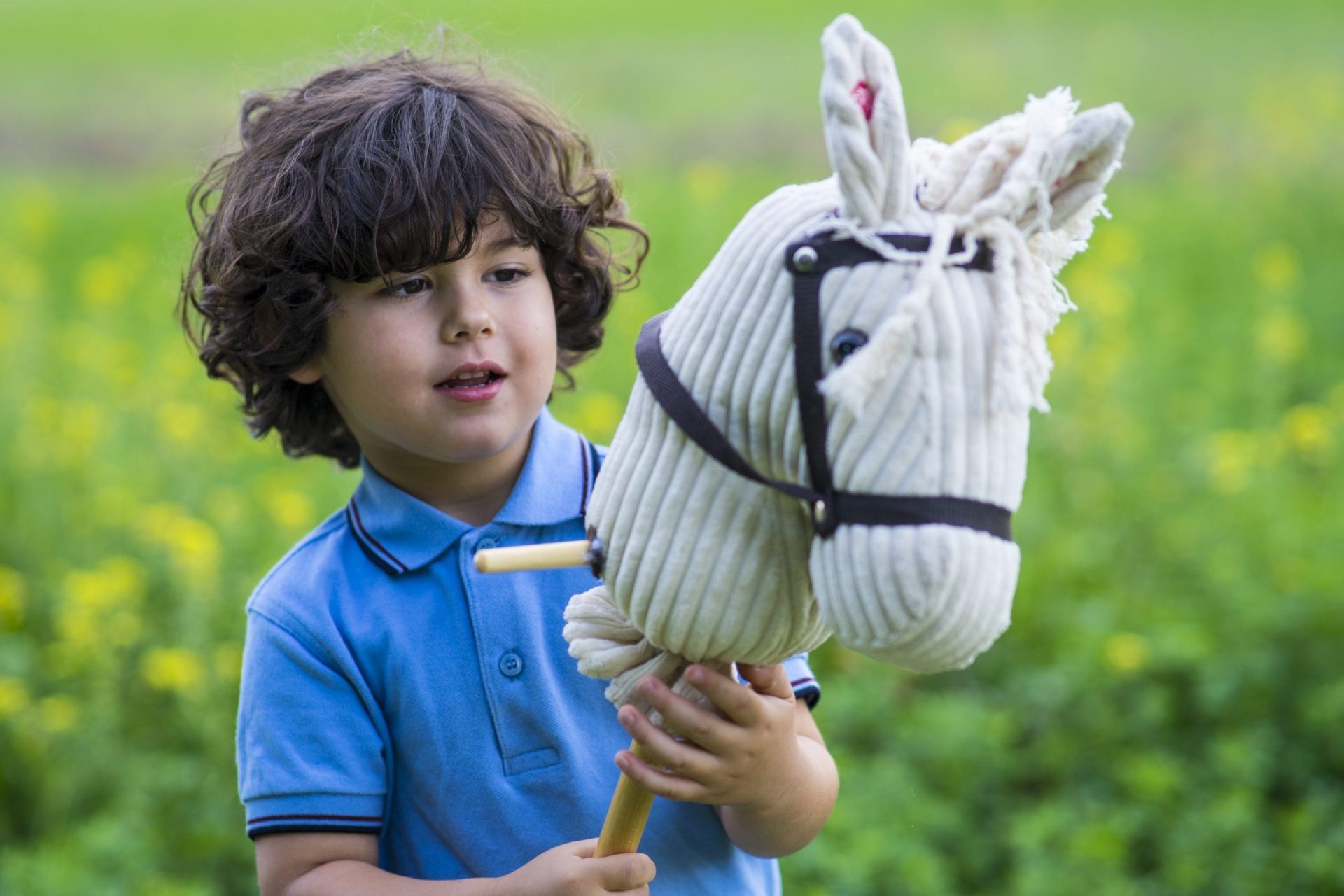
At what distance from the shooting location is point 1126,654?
265 cm

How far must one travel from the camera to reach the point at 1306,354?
14.7 ft

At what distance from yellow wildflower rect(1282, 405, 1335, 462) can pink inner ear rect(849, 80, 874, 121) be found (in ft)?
9.23

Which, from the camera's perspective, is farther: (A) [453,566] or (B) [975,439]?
(A) [453,566]

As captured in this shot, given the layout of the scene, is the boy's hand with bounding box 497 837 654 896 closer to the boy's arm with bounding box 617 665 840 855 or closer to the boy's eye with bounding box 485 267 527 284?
the boy's arm with bounding box 617 665 840 855

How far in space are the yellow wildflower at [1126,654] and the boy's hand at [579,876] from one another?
1.78 m

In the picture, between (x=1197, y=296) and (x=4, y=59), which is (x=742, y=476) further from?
(x=4, y=59)

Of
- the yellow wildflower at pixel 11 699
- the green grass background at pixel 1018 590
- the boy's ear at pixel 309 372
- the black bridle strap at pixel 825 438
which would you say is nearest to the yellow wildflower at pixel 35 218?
the green grass background at pixel 1018 590

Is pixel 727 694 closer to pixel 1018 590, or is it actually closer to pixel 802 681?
pixel 802 681

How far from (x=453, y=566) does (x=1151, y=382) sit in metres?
3.12

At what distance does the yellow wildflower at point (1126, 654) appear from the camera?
2.65 m

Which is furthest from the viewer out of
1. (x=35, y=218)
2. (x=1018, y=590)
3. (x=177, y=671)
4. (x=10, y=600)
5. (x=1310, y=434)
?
(x=35, y=218)

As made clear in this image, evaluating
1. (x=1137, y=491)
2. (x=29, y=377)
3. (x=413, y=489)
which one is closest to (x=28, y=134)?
(x=29, y=377)

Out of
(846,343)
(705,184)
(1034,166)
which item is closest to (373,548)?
(846,343)

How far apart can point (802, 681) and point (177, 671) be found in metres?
1.60
